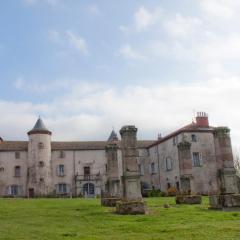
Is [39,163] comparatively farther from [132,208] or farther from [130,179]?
[132,208]

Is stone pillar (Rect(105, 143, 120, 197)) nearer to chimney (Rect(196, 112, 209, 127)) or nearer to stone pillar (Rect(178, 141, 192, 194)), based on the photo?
stone pillar (Rect(178, 141, 192, 194))

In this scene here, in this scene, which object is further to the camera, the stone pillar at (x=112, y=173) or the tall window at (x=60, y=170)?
the tall window at (x=60, y=170)

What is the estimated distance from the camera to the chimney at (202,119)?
5374cm

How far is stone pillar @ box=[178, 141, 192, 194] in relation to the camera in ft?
85.3

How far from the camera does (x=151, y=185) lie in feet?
200

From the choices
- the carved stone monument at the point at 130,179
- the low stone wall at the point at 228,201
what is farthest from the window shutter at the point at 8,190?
the low stone wall at the point at 228,201

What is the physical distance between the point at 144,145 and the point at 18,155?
1893 cm

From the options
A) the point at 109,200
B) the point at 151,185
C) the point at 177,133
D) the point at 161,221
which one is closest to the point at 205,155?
the point at 177,133

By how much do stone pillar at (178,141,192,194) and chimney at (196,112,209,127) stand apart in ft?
86.5

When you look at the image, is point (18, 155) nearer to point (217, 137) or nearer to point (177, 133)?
point (177, 133)

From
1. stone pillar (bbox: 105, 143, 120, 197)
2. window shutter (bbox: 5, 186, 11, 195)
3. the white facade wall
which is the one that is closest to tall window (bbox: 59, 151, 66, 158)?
the white facade wall

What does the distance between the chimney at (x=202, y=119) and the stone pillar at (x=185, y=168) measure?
1038 inches

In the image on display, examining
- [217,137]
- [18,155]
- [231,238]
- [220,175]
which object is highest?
[18,155]

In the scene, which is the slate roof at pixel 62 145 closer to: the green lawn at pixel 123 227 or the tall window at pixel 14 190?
the tall window at pixel 14 190
